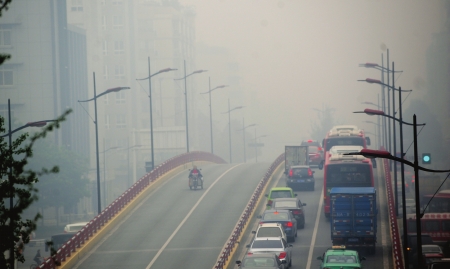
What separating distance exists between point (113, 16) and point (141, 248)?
14400 centimetres

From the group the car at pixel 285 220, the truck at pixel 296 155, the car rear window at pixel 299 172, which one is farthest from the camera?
the truck at pixel 296 155

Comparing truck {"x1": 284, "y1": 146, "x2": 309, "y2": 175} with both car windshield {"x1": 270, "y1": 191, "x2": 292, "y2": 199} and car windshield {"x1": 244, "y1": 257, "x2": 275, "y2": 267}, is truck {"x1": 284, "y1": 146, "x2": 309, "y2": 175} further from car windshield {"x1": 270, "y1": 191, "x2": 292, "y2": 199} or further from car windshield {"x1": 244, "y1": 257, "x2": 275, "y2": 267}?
car windshield {"x1": 244, "y1": 257, "x2": 275, "y2": 267}

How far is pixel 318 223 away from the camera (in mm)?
47406

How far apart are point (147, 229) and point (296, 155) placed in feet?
81.2

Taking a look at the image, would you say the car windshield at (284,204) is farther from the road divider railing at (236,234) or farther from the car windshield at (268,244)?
the car windshield at (268,244)

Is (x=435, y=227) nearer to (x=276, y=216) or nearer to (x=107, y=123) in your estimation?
(x=276, y=216)

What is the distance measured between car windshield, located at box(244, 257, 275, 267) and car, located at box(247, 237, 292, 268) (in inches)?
99.9

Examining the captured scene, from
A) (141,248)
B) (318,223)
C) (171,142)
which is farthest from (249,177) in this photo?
(171,142)

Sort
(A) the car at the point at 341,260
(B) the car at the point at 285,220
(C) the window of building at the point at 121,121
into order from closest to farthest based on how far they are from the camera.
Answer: (A) the car at the point at 341,260 < (B) the car at the point at 285,220 < (C) the window of building at the point at 121,121

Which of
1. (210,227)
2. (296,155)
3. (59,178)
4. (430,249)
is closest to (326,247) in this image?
(430,249)

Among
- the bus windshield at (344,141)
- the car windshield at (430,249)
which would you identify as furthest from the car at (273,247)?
the bus windshield at (344,141)

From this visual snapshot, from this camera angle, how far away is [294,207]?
45094 millimetres

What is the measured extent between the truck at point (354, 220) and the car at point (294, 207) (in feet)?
15.9

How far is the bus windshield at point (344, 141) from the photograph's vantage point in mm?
59406
